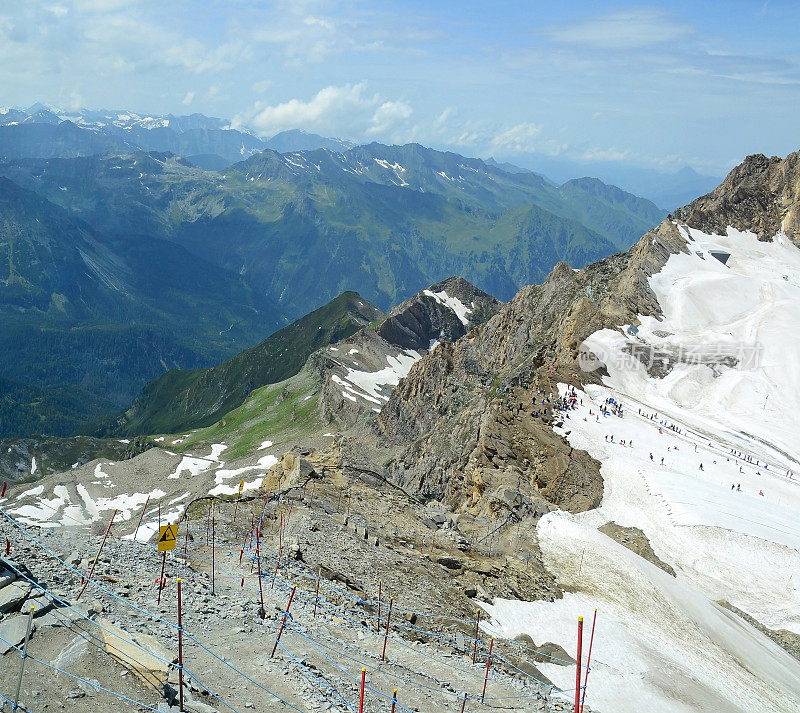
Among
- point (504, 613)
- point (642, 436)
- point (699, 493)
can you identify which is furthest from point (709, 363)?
point (504, 613)

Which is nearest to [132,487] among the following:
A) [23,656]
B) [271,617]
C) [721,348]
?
[271,617]

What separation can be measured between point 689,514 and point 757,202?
5522 inches

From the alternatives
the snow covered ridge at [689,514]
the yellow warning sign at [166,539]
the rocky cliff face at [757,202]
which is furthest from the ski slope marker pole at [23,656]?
the rocky cliff face at [757,202]

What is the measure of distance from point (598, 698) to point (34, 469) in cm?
18607

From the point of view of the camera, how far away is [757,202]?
16338cm

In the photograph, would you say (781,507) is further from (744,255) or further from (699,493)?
(744,255)

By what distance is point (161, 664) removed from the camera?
17.6 metres

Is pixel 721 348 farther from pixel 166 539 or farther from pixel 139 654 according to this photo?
A: pixel 139 654

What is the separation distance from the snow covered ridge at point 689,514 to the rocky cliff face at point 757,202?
39.6 m

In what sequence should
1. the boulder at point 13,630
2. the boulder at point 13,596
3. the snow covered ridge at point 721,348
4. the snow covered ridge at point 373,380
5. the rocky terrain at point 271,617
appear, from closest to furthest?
the boulder at point 13,630 → the rocky terrain at point 271,617 → the boulder at point 13,596 → the snow covered ridge at point 721,348 → the snow covered ridge at point 373,380

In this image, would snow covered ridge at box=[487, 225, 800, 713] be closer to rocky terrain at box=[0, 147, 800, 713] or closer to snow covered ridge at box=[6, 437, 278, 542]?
rocky terrain at box=[0, 147, 800, 713]

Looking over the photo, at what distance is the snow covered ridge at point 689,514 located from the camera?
33656mm

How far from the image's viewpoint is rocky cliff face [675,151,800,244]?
158 meters

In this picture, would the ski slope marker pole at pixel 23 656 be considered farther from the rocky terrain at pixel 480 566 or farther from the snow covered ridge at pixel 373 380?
the snow covered ridge at pixel 373 380
